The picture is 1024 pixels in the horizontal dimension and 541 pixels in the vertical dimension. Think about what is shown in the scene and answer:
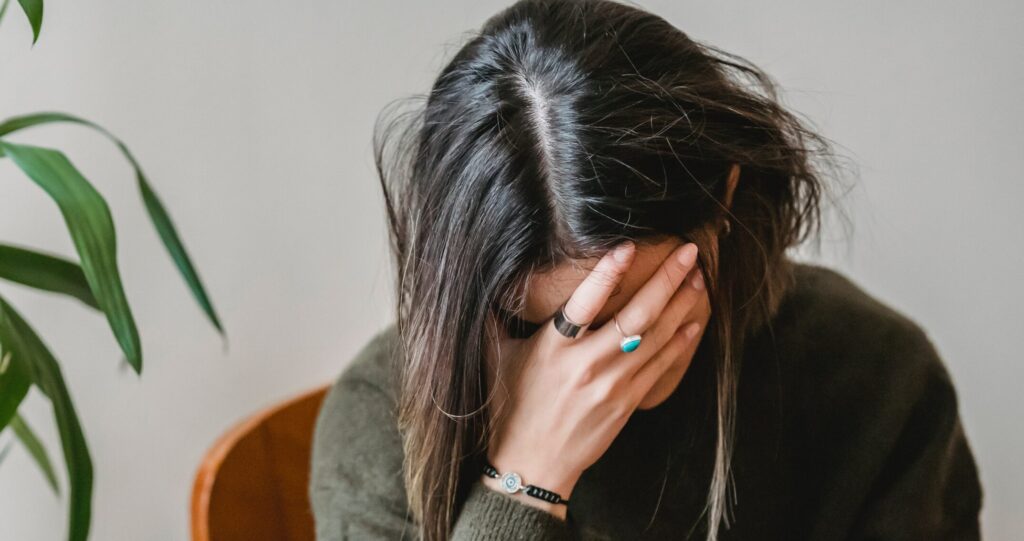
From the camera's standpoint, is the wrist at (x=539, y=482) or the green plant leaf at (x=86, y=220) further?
the wrist at (x=539, y=482)

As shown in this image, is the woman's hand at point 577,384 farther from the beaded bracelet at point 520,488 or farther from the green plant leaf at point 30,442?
the green plant leaf at point 30,442

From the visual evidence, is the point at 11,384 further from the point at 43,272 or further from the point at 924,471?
the point at 924,471

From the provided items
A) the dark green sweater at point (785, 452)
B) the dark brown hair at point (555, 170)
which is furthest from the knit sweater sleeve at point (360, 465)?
the dark brown hair at point (555, 170)

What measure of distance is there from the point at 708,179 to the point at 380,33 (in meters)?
0.52

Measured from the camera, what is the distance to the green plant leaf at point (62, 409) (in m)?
0.55

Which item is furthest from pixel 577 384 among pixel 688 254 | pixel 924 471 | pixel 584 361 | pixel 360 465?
pixel 924 471

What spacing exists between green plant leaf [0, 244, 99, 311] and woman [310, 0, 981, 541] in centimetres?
24

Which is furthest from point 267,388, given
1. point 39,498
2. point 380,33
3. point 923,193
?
point 923,193

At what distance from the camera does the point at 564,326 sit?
65 cm

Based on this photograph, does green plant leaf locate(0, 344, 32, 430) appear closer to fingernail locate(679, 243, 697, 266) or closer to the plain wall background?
the plain wall background

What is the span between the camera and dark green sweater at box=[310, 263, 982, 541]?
792 mm

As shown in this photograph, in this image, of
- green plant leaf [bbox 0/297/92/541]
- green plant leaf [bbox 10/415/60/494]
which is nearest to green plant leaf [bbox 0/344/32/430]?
green plant leaf [bbox 0/297/92/541]

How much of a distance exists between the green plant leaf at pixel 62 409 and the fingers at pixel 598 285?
0.35 m

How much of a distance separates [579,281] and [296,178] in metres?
0.50
